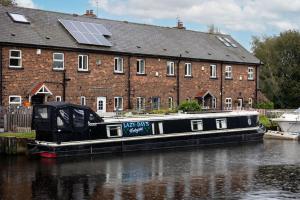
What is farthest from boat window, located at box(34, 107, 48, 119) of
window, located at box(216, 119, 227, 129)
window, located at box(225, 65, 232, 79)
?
window, located at box(225, 65, 232, 79)

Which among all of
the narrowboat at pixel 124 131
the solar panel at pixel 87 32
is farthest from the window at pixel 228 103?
the solar panel at pixel 87 32

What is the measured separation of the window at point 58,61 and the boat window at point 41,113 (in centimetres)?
988

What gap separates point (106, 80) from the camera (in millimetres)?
42938

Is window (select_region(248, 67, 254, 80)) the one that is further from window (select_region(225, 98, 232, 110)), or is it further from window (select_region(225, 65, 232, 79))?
window (select_region(225, 98, 232, 110))

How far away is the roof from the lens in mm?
39281

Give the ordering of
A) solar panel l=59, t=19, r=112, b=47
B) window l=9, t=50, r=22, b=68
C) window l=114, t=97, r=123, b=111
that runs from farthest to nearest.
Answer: window l=114, t=97, r=123, b=111 → solar panel l=59, t=19, r=112, b=47 → window l=9, t=50, r=22, b=68

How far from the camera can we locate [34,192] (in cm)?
2059

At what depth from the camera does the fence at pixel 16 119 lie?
32750mm

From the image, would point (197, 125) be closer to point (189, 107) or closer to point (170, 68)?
point (189, 107)

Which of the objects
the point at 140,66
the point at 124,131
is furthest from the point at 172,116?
the point at 140,66

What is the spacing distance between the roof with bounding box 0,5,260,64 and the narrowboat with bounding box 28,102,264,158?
9.61m

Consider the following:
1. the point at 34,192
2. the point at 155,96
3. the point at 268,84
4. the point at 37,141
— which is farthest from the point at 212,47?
the point at 34,192

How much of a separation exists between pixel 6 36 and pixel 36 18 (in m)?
5.27

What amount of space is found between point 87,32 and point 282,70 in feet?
117
